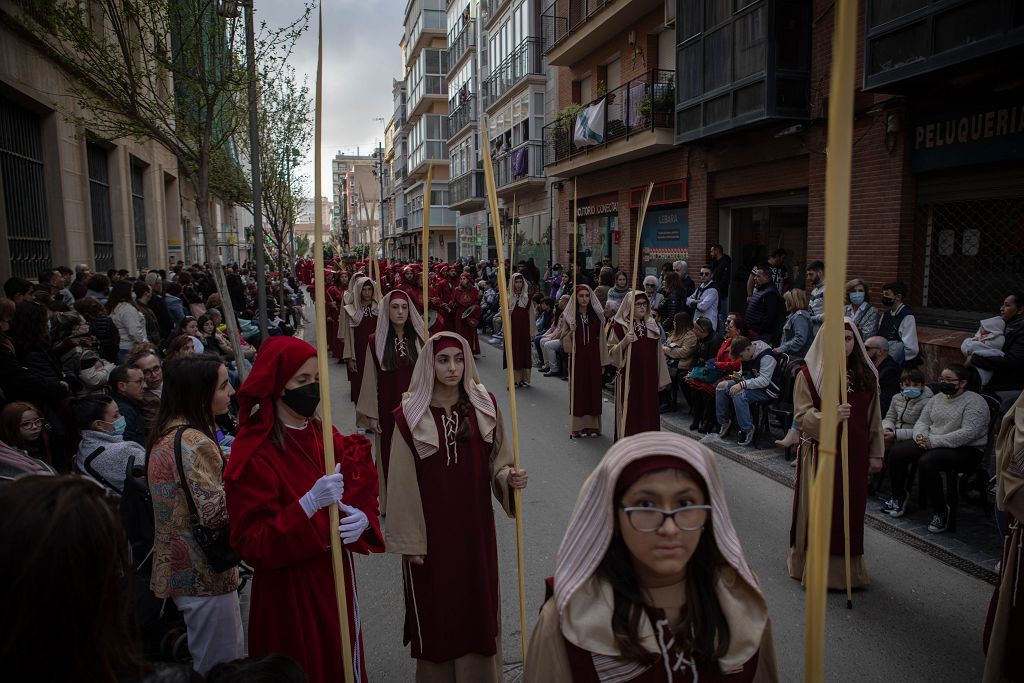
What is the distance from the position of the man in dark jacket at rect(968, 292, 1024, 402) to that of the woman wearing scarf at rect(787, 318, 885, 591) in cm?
241

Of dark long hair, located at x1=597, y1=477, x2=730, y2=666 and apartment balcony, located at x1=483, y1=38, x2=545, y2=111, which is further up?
apartment balcony, located at x1=483, y1=38, x2=545, y2=111

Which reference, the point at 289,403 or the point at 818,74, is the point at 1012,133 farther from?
the point at 289,403

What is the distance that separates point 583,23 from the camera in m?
18.7

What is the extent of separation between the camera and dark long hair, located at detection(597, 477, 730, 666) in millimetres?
1788

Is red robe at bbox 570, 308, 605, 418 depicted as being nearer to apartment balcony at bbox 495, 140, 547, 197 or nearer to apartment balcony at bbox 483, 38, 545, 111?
apartment balcony at bbox 495, 140, 547, 197

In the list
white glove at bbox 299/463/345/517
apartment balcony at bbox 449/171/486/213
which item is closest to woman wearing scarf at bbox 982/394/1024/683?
white glove at bbox 299/463/345/517

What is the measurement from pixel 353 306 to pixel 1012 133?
8.71 metres

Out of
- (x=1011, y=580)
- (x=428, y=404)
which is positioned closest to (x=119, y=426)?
(x=428, y=404)

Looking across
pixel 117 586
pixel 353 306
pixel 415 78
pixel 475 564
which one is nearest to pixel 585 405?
pixel 353 306

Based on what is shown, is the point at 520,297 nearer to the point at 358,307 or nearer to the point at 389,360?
the point at 358,307

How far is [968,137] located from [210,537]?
383 inches

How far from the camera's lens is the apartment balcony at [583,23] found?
55.2ft

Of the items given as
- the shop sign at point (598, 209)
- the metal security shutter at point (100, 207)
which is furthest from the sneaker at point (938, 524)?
the metal security shutter at point (100, 207)

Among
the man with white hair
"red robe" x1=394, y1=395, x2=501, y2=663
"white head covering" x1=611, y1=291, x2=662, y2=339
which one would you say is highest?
the man with white hair
